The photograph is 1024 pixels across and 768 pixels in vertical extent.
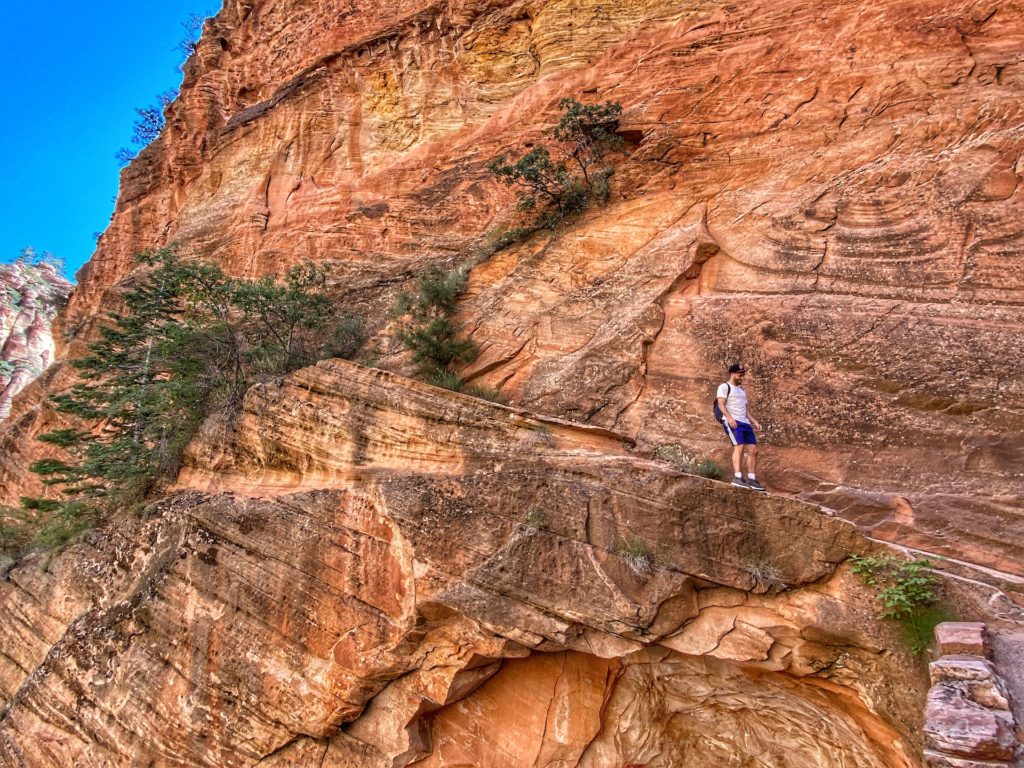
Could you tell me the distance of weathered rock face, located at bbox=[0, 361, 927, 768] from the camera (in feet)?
19.1

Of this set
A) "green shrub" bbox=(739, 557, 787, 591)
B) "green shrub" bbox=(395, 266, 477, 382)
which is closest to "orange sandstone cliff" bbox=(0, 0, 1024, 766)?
"green shrub" bbox=(739, 557, 787, 591)

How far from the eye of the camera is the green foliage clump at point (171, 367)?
1077cm

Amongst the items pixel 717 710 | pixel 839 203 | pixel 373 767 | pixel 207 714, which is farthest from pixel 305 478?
pixel 839 203

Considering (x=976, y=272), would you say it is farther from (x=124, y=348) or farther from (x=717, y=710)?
(x=124, y=348)

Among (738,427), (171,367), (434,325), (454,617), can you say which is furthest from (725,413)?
(171,367)

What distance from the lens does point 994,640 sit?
4.58 metres

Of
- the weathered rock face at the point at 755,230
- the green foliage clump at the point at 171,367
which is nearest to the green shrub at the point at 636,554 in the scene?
the weathered rock face at the point at 755,230

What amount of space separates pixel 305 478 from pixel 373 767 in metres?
3.95

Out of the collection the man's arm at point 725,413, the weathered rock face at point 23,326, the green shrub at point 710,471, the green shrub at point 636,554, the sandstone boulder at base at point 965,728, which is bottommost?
the sandstone boulder at base at point 965,728

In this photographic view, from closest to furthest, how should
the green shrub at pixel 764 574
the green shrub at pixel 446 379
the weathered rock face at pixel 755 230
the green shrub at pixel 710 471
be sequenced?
the green shrub at pixel 764 574 → the weathered rock face at pixel 755 230 → the green shrub at pixel 710 471 → the green shrub at pixel 446 379

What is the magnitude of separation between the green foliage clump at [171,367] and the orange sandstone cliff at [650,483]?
1196 millimetres

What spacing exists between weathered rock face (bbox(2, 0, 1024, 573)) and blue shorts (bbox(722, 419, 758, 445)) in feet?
2.54

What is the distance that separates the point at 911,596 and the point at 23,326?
6587 centimetres

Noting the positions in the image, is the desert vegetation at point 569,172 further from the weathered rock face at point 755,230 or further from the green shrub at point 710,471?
the green shrub at point 710,471
